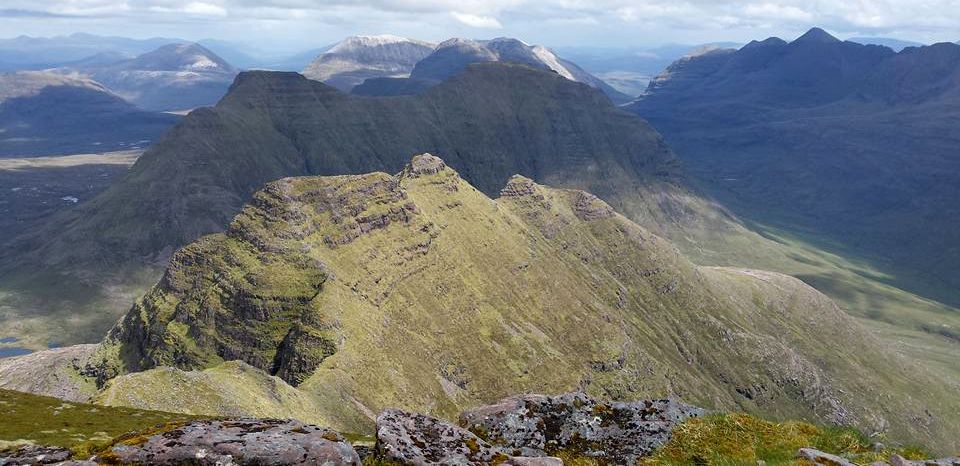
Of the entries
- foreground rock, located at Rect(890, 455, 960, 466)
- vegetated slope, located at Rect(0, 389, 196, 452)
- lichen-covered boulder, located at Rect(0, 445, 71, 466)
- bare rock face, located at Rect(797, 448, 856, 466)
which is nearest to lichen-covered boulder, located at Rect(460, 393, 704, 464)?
bare rock face, located at Rect(797, 448, 856, 466)

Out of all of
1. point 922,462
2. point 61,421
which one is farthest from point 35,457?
point 61,421

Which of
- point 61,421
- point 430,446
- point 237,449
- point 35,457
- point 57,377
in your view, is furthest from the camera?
point 57,377

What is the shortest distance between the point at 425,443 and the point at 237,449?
21.3ft

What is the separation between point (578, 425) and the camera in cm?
2777

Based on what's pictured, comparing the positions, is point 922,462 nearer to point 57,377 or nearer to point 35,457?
point 35,457

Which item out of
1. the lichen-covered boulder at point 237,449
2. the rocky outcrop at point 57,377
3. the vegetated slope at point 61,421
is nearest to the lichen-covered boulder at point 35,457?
the lichen-covered boulder at point 237,449

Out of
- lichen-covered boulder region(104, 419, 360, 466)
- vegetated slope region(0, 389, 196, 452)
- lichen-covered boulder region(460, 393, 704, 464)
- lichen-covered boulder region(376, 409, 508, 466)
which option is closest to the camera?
lichen-covered boulder region(104, 419, 360, 466)

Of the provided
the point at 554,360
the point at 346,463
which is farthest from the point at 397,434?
the point at 554,360

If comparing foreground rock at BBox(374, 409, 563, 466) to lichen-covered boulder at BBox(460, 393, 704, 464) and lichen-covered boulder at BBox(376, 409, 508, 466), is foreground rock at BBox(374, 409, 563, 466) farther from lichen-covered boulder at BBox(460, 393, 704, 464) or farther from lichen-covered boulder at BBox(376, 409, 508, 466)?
lichen-covered boulder at BBox(460, 393, 704, 464)

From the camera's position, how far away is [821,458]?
19.8m

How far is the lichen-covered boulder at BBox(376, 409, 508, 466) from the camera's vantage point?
67.9 feet

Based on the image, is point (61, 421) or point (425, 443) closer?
point (425, 443)

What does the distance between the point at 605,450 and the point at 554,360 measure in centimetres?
17587

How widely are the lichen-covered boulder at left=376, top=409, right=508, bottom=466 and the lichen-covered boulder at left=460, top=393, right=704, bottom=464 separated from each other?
3.66 metres
